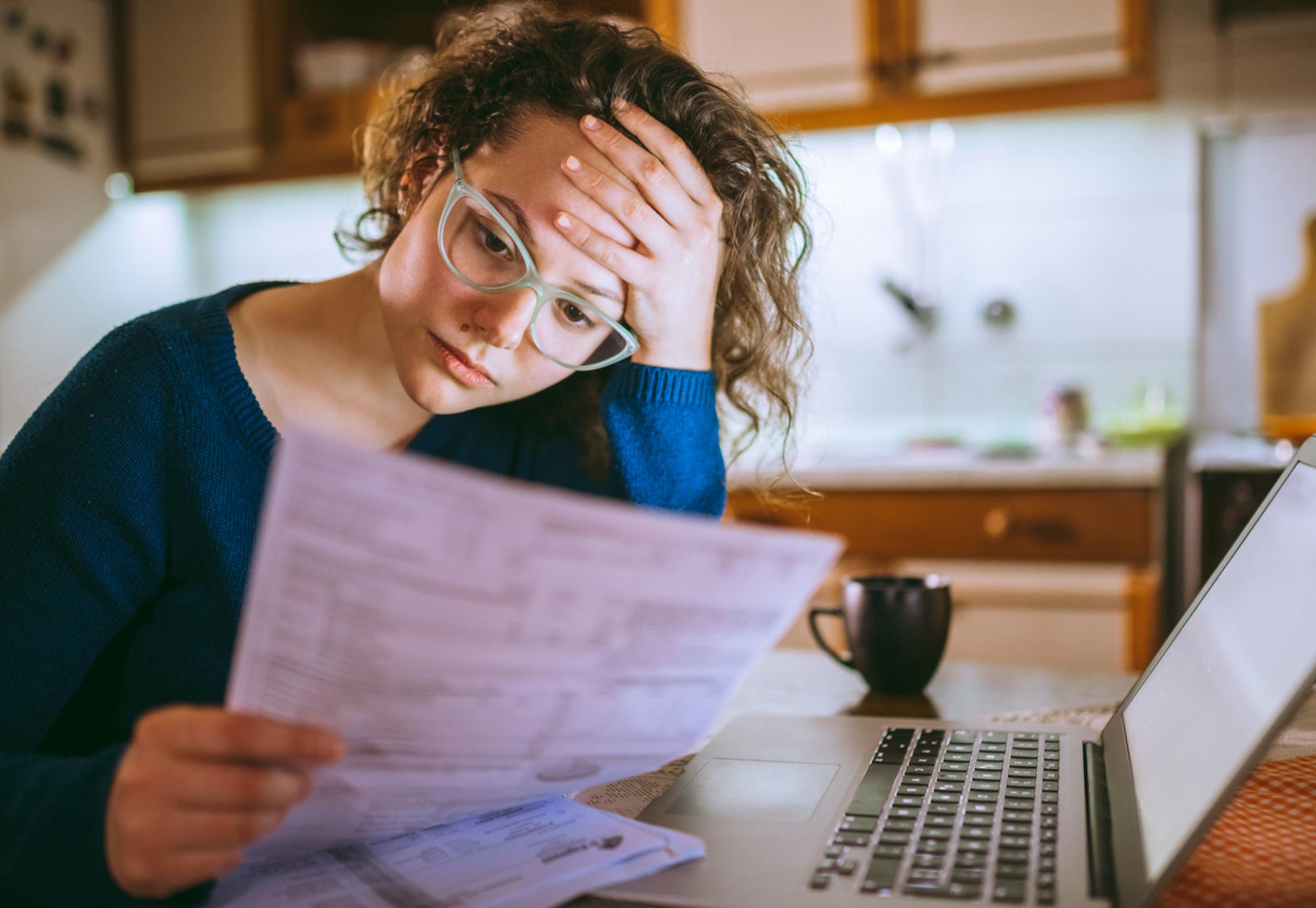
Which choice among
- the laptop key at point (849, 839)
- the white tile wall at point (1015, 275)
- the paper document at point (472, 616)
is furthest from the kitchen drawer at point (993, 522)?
the paper document at point (472, 616)

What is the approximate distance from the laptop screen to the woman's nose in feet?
1.65

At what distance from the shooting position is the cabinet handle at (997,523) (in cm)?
210

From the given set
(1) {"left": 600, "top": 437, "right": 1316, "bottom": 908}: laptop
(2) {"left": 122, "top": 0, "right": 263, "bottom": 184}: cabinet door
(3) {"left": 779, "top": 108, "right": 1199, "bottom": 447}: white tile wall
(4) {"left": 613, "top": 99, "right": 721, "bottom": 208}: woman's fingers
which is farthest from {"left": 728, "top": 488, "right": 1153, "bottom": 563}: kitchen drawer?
(2) {"left": 122, "top": 0, "right": 263, "bottom": 184}: cabinet door

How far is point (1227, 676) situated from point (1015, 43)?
201cm

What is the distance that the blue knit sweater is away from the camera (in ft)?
2.34

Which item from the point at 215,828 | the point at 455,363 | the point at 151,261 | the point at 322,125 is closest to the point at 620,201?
the point at 455,363

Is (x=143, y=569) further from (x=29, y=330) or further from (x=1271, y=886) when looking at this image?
(x=29, y=330)

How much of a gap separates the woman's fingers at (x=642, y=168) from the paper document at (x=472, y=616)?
0.47 metres

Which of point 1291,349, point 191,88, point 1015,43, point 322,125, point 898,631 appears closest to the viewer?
point 898,631

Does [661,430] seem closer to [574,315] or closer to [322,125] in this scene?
[574,315]

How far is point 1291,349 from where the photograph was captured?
2404mm

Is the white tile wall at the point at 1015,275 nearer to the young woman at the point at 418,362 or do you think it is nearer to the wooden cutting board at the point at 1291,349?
the wooden cutting board at the point at 1291,349

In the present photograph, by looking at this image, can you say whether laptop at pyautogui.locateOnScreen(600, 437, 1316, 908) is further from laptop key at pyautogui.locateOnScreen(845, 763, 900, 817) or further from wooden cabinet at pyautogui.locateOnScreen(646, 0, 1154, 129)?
wooden cabinet at pyautogui.locateOnScreen(646, 0, 1154, 129)

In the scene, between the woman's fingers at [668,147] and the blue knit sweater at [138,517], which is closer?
the blue knit sweater at [138,517]
